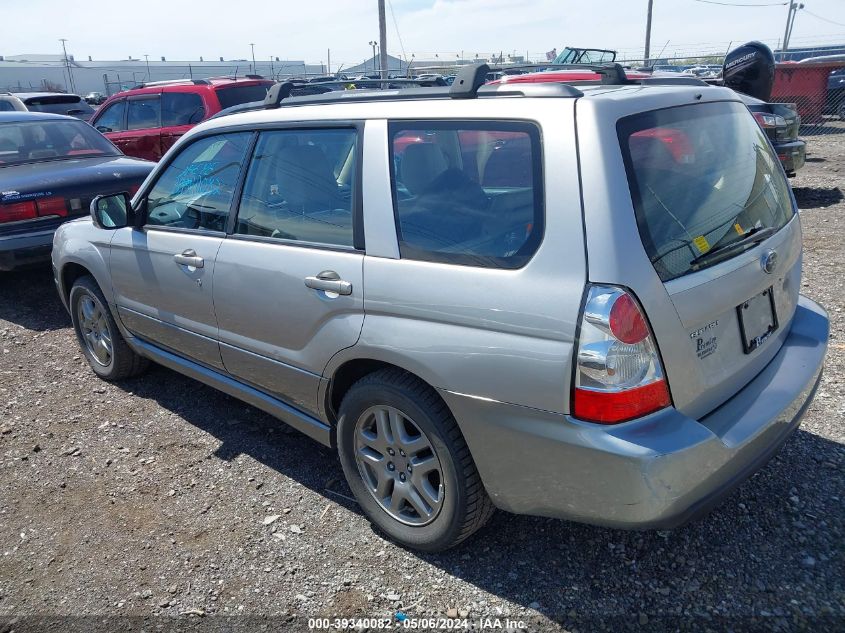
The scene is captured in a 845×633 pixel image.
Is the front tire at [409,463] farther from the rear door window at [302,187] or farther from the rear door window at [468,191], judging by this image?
the rear door window at [302,187]

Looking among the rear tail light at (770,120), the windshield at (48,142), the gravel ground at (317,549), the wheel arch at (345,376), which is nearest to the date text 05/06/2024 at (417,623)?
the gravel ground at (317,549)

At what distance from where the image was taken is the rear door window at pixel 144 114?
9.97 meters

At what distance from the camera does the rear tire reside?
4566 mm

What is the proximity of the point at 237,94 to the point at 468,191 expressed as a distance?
8.14 meters

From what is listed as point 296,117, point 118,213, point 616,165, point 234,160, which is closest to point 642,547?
point 616,165

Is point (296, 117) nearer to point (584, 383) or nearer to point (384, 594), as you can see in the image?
point (584, 383)

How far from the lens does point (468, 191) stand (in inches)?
101

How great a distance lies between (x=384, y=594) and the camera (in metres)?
2.70

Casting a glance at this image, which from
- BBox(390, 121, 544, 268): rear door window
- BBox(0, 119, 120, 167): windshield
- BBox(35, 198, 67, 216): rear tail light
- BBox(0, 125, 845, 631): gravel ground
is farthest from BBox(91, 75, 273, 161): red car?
BBox(390, 121, 544, 268): rear door window

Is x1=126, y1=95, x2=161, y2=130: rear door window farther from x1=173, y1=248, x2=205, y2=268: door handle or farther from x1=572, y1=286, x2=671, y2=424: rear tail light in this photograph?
x1=572, y1=286, x2=671, y2=424: rear tail light

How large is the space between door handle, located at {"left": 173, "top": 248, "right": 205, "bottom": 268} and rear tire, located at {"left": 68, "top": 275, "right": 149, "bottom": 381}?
1144mm

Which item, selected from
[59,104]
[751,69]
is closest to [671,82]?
[751,69]

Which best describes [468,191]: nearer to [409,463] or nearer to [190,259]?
[409,463]

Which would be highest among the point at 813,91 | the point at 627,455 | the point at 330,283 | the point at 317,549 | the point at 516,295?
the point at 516,295
